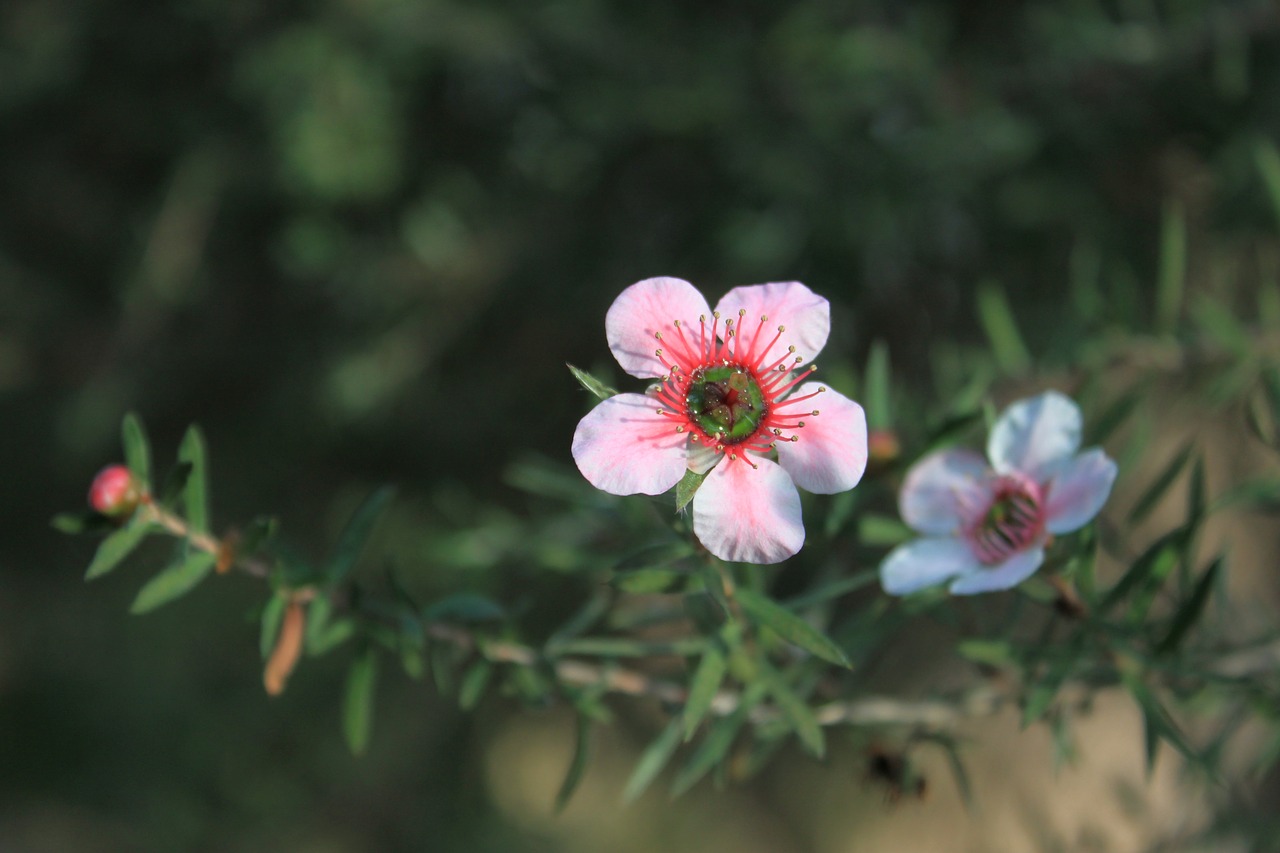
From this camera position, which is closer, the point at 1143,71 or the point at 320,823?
the point at 1143,71

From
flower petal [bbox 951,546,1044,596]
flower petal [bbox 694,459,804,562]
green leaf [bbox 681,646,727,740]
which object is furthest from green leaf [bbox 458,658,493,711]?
flower petal [bbox 951,546,1044,596]

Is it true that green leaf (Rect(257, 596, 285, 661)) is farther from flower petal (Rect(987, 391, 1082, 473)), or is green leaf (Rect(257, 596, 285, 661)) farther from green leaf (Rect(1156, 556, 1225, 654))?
green leaf (Rect(1156, 556, 1225, 654))

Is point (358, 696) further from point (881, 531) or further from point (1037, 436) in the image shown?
point (1037, 436)

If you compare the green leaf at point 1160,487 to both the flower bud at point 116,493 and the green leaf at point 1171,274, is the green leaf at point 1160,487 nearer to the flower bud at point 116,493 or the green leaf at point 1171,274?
the green leaf at point 1171,274

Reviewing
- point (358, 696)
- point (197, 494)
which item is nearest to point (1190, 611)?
point (358, 696)

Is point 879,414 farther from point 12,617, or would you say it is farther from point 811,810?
point 12,617

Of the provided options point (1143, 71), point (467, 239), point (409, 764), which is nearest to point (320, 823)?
point (409, 764)
